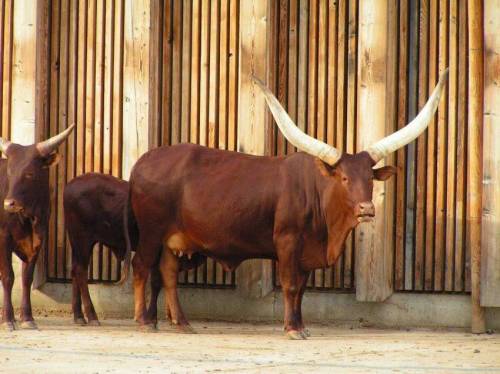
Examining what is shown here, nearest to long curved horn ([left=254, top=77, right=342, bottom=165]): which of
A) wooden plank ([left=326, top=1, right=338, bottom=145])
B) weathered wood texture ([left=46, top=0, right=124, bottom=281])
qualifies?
wooden plank ([left=326, top=1, right=338, bottom=145])

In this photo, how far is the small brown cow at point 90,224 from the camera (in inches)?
460

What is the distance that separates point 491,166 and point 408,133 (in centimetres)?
85

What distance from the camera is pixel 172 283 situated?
450 inches

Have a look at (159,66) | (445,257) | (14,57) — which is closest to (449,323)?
(445,257)

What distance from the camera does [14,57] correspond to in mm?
12266

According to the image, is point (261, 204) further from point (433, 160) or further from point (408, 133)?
point (433, 160)

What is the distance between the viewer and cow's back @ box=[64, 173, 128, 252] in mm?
11711

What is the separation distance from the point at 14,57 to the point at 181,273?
254 cm

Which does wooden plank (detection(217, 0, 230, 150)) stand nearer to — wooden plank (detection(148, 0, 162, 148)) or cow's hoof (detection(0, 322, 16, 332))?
wooden plank (detection(148, 0, 162, 148))

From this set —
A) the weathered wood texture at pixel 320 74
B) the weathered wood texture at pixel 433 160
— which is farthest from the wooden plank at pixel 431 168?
the weathered wood texture at pixel 320 74

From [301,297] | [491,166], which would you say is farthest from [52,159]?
[491,166]

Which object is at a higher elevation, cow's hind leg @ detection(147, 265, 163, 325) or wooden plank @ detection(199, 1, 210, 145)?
wooden plank @ detection(199, 1, 210, 145)

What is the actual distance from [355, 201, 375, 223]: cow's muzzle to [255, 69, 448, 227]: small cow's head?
10 centimetres

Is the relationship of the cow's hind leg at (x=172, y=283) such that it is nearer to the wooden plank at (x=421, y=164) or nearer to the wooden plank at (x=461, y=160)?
the wooden plank at (x=421, y=164)
